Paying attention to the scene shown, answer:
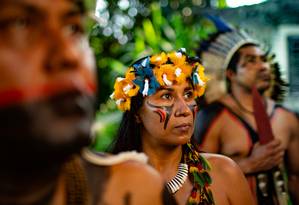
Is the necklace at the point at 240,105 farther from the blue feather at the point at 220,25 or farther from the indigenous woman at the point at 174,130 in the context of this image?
the indigenous woman at the point at 174,130

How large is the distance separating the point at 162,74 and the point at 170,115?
0.25 m

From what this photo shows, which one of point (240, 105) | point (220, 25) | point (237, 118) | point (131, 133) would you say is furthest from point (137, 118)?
point (220, 25)

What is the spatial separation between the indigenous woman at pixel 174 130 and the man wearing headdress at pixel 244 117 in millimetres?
1605

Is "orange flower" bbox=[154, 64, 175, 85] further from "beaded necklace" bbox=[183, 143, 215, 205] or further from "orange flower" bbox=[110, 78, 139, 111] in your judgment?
"beaded necklace" bbox=[183, 143, 215, 205]

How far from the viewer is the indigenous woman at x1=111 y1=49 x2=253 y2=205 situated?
357 cm

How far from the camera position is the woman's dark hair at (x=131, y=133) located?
12.8 ft

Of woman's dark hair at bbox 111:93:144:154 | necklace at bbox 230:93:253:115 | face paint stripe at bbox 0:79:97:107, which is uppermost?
face paint stripe at bbox 0:79:97:107

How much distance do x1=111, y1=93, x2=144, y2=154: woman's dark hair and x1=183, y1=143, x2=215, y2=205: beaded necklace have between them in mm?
342

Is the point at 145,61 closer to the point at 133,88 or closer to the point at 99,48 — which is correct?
the point at 133,88

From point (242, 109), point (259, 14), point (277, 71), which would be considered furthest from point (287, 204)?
point (259, 14)

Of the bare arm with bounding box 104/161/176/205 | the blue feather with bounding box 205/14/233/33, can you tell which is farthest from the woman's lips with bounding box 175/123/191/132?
the blue feather with bounding box 205/14/233/33

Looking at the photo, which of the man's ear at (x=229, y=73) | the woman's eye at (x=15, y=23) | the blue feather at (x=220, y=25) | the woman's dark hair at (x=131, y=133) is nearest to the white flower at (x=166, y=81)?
the woman's dark hair at (x=131, y=133)

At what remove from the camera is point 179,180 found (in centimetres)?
355

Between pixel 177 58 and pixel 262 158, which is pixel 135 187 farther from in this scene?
pixel 262 158
